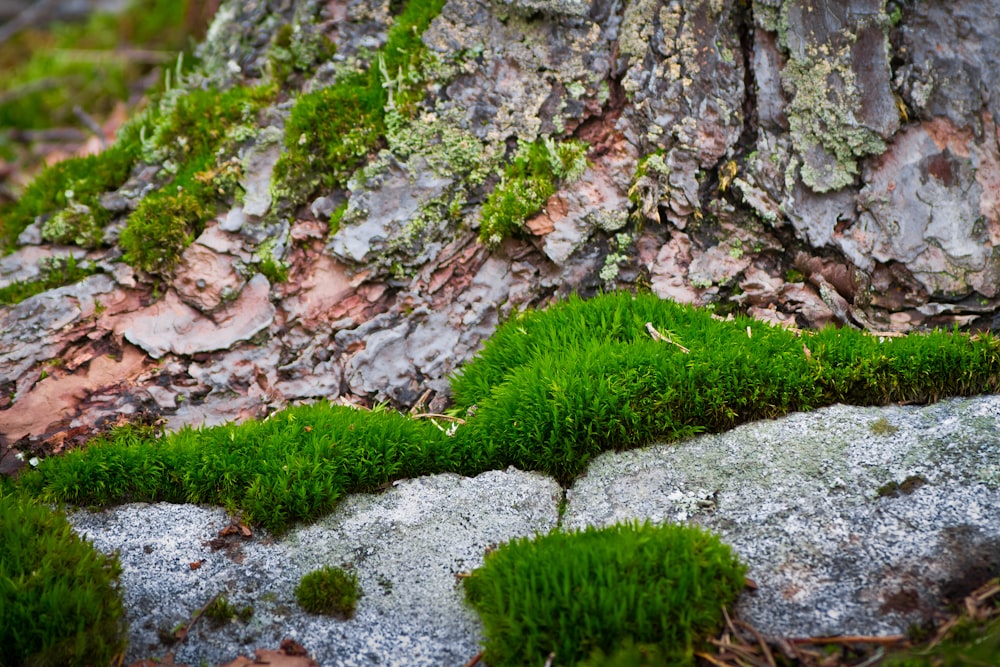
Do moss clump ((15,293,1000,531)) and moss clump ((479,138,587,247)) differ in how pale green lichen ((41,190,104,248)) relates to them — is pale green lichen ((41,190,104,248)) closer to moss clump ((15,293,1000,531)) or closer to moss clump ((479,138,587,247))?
moss clump ((15,293,1000,531))

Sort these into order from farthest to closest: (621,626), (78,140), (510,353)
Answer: (78,140)
(510,353)
(621,626)

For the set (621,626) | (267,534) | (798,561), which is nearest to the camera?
(621,626)

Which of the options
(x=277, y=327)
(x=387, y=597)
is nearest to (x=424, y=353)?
(x=277, y=327)

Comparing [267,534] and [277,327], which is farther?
[277,327]

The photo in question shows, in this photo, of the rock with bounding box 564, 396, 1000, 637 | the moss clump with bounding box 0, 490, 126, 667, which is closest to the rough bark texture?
the rock with bounding box 564, 396, 1000, 637

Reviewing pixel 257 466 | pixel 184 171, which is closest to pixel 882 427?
pixel 257 466

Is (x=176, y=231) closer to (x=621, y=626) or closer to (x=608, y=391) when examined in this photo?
(x=608, y=391)

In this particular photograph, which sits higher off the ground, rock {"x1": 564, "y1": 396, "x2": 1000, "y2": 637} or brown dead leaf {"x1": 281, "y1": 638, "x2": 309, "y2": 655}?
rock {"x1": 564, "y1": 396, "x2": 1000, "y2": 637}
